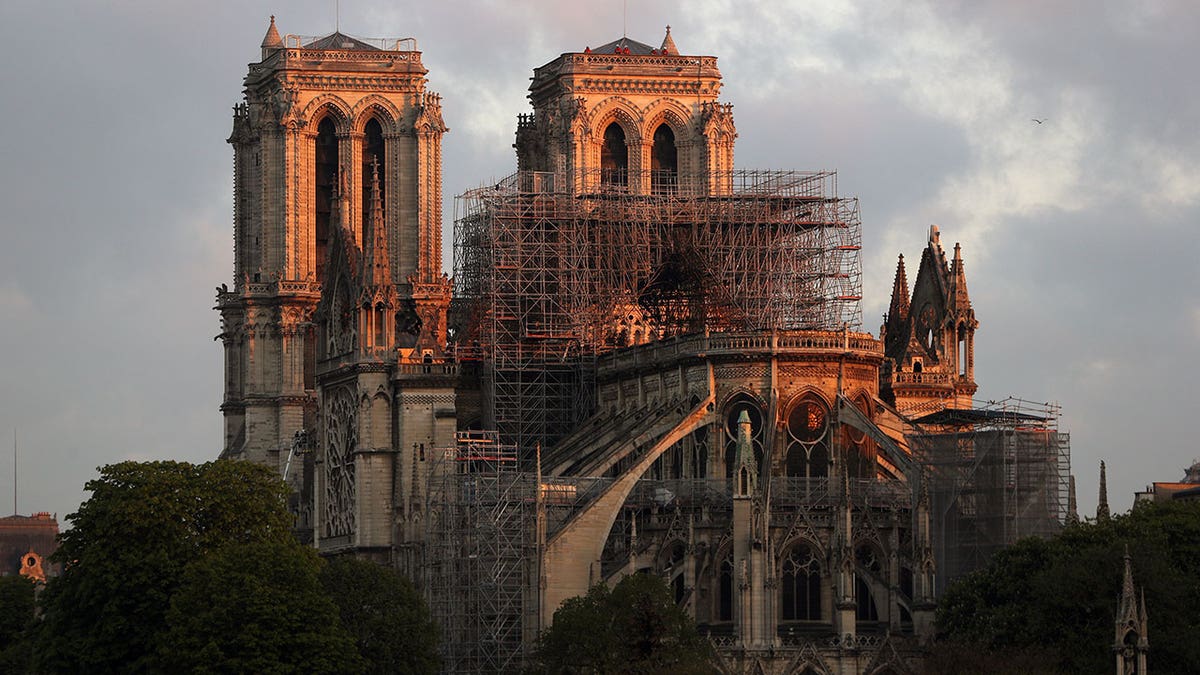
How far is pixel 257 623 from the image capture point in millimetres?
111750

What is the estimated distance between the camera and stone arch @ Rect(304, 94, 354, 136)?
158 metres

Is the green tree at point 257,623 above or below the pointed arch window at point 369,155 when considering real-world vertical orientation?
below

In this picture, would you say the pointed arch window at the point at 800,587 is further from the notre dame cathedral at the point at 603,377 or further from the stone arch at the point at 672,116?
the stone arch at the point at 672,116

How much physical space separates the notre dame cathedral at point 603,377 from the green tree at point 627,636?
276 inches

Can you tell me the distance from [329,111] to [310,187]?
12.4ft

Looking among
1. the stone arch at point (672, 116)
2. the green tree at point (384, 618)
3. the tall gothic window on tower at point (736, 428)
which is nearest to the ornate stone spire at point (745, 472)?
the tall gothic window on tower at point (736, 428)

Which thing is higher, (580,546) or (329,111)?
(329,111)

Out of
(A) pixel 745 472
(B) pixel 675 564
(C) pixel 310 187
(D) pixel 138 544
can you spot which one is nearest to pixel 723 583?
(B) pixel 675 564

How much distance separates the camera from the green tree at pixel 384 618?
116 m

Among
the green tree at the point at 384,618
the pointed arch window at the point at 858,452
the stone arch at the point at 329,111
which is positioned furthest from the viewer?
the stone arch at the point at 329,111

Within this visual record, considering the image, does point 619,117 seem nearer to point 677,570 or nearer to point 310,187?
point 310,187

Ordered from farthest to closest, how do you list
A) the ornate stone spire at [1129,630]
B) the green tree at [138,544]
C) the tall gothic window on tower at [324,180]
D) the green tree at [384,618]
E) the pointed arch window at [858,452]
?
1. the tall gothic window on tower at [324,180]
2. the pointed arch window at [858,452]
3. the green tree at [138,544]
4. the green tree at [384,618]
5. the ornate stone spire at [1129,630]

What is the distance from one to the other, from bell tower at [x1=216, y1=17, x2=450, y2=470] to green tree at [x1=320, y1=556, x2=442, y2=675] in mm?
38344

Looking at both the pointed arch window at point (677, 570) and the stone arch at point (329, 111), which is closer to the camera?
the pointed arch window at point (677, 570)
